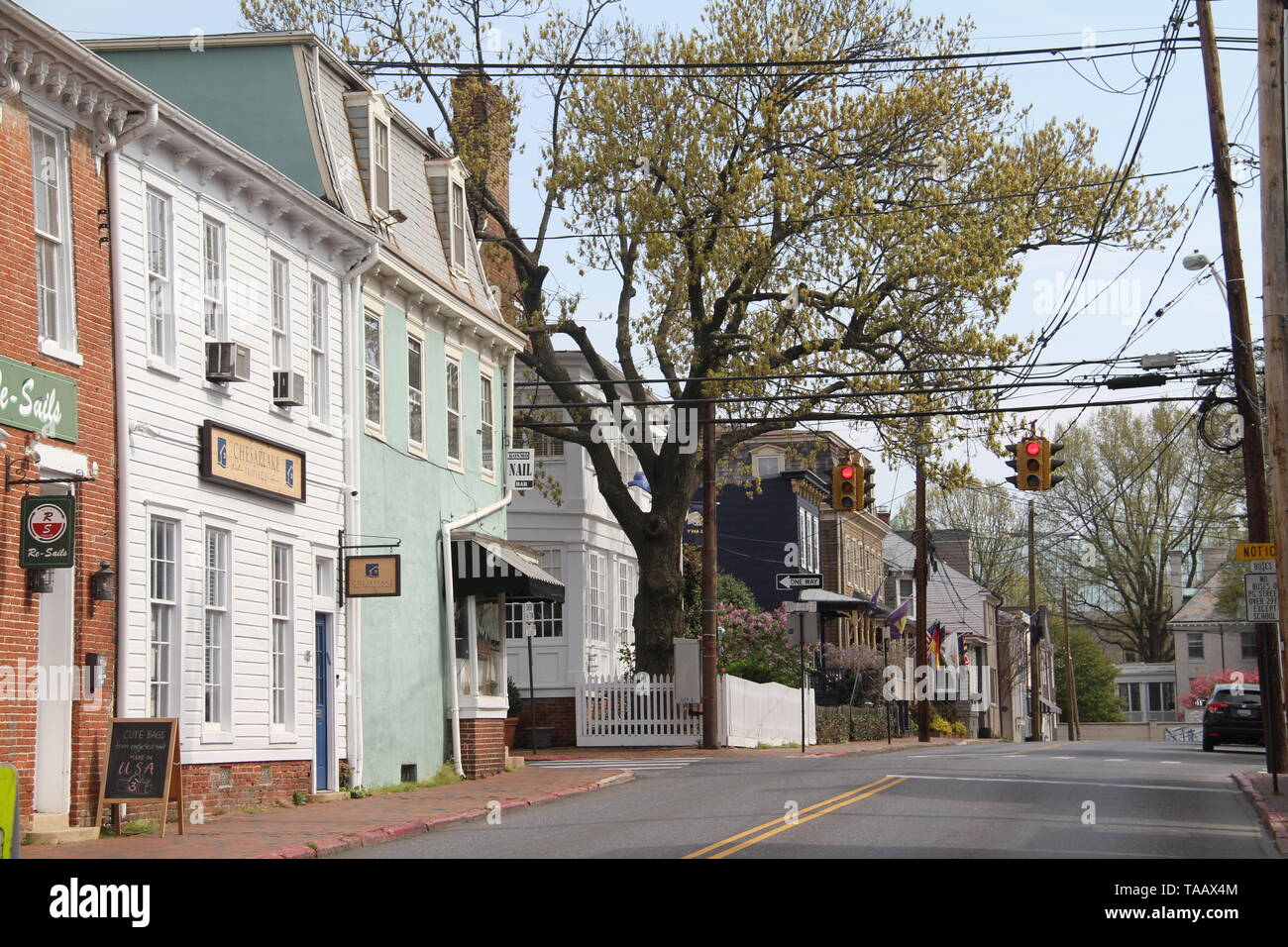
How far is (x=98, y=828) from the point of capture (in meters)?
14.4

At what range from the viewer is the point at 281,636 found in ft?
63.2

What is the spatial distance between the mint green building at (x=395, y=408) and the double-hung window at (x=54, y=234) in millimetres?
3421

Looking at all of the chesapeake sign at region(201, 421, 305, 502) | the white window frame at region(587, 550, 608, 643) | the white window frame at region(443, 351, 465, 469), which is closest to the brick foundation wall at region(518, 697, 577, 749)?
the white window frame at region(587, 550, 608, 643)

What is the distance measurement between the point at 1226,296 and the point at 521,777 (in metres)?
13.4

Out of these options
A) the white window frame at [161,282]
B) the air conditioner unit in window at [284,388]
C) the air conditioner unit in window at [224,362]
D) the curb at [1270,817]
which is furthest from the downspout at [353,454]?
the curb at [1270,817]

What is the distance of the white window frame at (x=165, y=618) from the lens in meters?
16.1

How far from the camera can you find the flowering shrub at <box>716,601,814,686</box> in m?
40.8

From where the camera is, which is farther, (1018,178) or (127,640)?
(1018,178)

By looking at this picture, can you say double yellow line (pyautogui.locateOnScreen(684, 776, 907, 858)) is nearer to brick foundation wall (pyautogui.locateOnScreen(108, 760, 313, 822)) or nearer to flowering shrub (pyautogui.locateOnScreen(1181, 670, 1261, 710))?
brick foundation wall (pyautogui.locateOnScreen(108, 760, 313, 822))

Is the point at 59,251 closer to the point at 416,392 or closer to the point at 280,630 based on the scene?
the point at 280,630

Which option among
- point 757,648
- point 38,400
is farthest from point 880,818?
point 757,648

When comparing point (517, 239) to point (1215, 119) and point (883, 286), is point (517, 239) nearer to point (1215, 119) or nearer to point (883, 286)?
point (883, 286)

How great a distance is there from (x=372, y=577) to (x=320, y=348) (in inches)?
122
